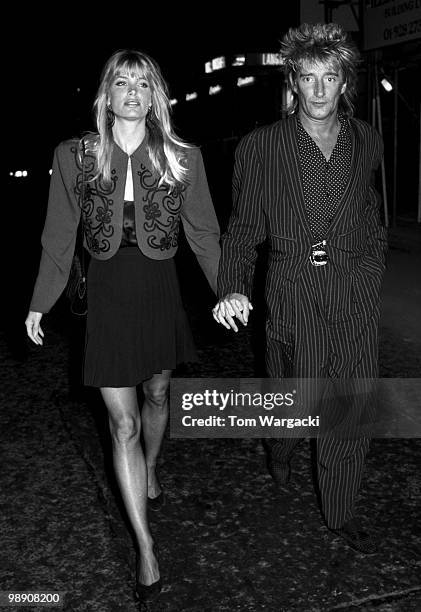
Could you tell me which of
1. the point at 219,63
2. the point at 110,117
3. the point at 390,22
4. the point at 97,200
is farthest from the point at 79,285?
the point at 219,63

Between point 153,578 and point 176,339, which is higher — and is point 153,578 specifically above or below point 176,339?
below

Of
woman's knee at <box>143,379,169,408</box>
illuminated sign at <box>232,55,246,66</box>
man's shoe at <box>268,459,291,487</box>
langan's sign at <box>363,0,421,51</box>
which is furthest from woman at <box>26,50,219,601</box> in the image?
illuminated sign at <box>232,55,246,66</box>

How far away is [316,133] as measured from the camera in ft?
10.5

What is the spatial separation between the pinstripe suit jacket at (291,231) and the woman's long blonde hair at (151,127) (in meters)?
0.32

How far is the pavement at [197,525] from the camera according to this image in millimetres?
2977

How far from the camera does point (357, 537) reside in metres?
3.26

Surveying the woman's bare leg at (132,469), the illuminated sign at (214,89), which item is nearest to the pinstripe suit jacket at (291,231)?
the woman's bare leg at (132,469)

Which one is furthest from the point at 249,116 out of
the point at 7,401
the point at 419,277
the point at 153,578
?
the point at 153,578

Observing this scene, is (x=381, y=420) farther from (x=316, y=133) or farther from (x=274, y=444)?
(x=316, y=133)

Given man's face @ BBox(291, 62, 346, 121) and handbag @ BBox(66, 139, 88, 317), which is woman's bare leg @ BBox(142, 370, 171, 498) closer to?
handbag @ BBox(66, 139, 88, 317)

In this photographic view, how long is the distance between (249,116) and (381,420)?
97.8 feet

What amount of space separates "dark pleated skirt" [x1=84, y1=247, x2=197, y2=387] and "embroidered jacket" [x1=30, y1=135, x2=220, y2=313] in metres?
0.06

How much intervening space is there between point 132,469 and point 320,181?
1.37 metres

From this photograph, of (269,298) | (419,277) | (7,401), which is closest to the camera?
(269,298)
